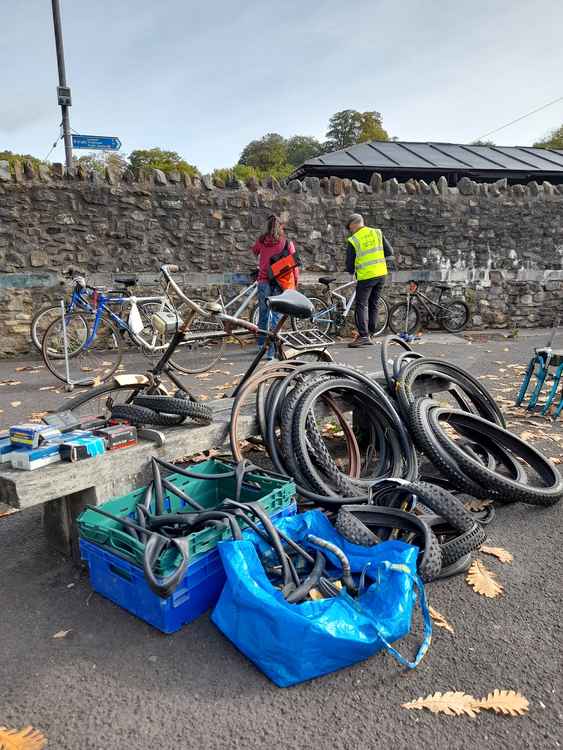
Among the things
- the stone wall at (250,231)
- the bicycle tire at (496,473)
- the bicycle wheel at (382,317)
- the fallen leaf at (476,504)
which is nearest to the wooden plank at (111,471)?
the bicycle tire at (496,473)

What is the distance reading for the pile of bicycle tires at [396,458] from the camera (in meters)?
2.70

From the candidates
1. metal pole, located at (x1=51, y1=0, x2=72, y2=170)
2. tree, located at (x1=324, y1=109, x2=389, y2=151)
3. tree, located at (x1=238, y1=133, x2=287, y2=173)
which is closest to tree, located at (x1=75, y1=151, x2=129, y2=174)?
tree, located at (x1=238, y1=133, x2=287, y2=173)

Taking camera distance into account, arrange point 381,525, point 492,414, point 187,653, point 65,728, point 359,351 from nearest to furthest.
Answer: point 65,728 → point 187,653 → point 381,525 → point 492,414 → point 359,351

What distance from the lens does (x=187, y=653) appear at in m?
2.11

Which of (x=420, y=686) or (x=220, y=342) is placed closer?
(x=420, y=686)

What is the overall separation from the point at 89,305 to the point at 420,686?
269 inches

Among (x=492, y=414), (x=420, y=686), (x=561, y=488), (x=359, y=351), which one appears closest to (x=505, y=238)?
(x=359, y=351)

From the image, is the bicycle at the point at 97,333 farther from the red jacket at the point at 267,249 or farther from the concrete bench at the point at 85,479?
the concrete bench at the point at 85,479

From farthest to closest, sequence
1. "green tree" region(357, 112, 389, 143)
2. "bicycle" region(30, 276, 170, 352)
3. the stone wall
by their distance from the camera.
Result: "green tree" region(357, 112, 389, 143) → the stone wall → "bicycle" region(30, 276, 170, 352)

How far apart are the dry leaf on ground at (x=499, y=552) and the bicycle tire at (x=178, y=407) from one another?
1.70m

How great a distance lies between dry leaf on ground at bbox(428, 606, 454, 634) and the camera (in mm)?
2273

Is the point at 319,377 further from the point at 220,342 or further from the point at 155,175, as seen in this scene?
the point at 155,175

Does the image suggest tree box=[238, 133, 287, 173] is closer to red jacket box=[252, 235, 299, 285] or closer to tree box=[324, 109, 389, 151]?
tree box=[324, 109, 389, 151]

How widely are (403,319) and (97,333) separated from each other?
665 centimetres
